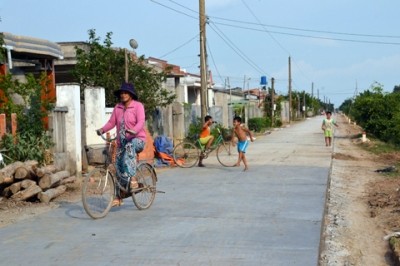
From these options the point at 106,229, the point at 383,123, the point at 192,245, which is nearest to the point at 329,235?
the point at 192,245

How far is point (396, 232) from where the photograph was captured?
7.39m

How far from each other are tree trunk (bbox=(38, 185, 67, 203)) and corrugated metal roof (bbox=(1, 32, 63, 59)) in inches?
220

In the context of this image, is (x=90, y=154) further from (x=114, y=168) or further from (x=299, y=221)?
(x=299, y=221)

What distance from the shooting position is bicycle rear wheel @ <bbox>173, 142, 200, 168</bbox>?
643 inches

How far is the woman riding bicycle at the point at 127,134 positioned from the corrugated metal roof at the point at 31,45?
23.4 ft

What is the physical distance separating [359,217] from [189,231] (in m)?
3.10

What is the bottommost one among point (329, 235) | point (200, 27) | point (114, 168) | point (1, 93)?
point (329, 235)

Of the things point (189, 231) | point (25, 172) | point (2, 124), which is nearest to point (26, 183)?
point (25, 172)

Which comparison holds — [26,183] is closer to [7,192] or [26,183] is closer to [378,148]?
[7,192]

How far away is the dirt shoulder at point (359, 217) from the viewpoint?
6.53m

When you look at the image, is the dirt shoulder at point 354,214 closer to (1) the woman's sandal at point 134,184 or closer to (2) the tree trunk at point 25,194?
(2) the tree trunk at point 25,194

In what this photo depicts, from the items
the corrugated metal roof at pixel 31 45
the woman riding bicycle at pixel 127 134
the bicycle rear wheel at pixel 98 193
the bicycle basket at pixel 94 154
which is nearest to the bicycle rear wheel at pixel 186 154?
the bicycle basket at pixel 94 154

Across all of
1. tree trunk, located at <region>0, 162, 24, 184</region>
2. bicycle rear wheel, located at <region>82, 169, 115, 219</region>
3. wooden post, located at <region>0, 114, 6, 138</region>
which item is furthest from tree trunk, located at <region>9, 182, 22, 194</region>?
bicycle rear wheel, located at <region>82, 169, 115, 219</region>

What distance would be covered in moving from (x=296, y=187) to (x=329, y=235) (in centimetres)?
425
